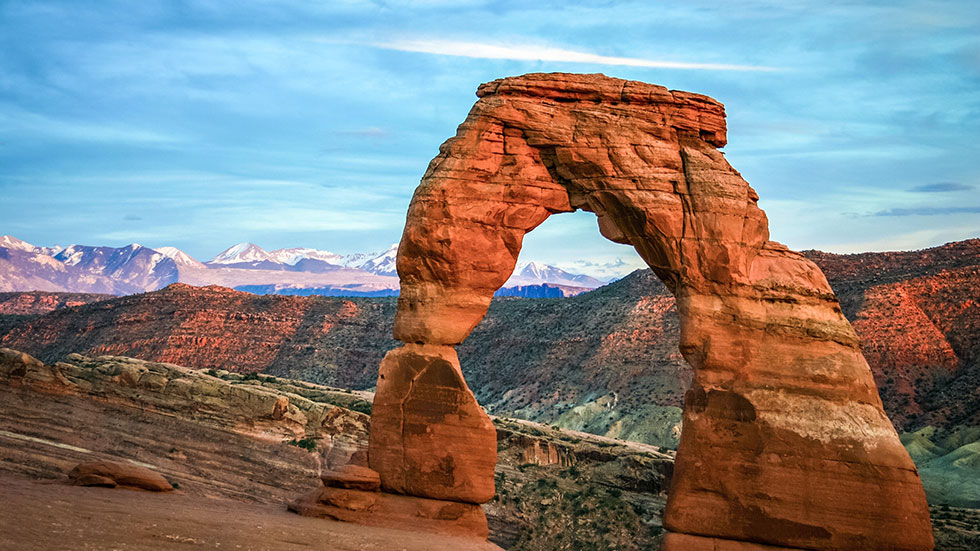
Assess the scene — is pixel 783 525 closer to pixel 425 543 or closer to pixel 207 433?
pixel 425 543

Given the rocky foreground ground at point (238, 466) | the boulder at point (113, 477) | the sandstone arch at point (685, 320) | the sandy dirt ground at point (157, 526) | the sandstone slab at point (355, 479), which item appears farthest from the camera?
the boulder at point (113, 477)

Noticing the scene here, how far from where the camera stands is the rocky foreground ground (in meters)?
18.0

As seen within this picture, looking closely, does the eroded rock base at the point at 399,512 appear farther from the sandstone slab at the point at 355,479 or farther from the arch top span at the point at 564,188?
the arch top span at the point at 564,188

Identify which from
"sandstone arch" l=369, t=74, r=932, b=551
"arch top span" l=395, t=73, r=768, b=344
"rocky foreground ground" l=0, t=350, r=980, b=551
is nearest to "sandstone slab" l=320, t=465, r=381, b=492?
"sandstone arch" l=369, t=74, r=932, b=551

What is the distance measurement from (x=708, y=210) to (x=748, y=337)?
9.04 feet

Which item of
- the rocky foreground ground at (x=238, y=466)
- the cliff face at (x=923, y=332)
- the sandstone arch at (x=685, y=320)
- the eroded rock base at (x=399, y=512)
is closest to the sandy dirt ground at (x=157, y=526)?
the rocky foreground ground at (x=238, y=466)

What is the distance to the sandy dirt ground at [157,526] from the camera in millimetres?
14414

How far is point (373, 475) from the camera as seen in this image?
2106 cm

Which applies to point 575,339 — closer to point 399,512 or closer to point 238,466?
point 238,466

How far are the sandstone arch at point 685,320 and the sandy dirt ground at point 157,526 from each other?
260cm

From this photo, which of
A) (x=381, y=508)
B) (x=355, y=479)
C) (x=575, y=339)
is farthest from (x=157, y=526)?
(x=575, y=339)

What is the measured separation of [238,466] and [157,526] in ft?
45.2

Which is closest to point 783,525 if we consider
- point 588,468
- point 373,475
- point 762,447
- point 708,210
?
point 762,447

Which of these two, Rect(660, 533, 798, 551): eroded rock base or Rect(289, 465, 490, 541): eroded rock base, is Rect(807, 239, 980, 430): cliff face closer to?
Rect(660, 533, 798, 551): eroded rock base
